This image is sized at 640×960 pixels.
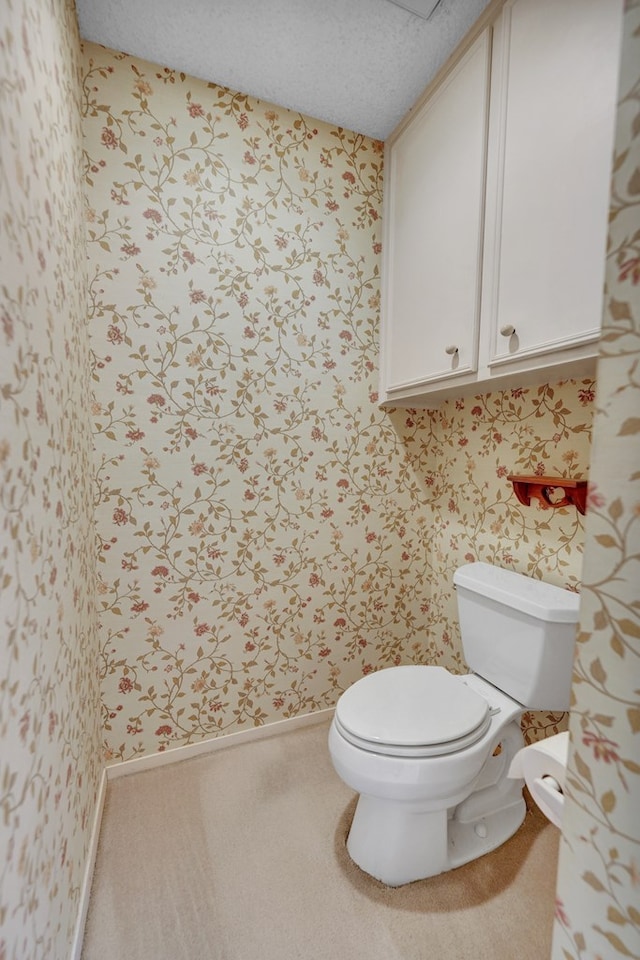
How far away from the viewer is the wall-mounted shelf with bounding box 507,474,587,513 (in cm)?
122

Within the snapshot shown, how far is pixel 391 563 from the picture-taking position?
1.86m

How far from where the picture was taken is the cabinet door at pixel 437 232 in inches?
47.1

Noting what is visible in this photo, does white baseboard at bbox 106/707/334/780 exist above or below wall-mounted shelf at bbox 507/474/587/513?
below

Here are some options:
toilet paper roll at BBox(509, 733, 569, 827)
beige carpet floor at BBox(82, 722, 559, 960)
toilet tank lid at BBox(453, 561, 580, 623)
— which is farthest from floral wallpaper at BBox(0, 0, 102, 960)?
toilet tank lid at BBox(453, 561, 580, 623)

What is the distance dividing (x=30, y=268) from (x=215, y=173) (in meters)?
0.91

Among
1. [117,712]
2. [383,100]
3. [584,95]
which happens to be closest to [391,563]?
[117,712]

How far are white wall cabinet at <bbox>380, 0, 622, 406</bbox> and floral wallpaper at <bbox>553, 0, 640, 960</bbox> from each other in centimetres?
55

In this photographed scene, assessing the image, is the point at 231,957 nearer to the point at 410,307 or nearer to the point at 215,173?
the point at 410,307

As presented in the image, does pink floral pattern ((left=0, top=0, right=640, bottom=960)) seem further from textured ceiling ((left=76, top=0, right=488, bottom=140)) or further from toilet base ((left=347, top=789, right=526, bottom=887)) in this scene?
toilet base ((left=347, top=789, right=526, bottom=887))

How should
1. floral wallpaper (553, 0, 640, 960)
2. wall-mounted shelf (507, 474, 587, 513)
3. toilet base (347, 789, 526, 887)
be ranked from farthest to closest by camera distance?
1. wall-mounted shelf (507, 474, 587, 513)
2. toilet base (347, 789, 526, 887)
3. floral wallpaper (553, 0, 640, 960)

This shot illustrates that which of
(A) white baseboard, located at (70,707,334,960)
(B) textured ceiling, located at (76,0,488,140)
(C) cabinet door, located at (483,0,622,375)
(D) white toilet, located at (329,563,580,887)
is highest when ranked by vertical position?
(B) textured ceiling, located at (76,0,488,140)

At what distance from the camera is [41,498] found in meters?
0.80

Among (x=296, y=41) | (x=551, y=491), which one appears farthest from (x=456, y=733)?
(x=296, y=41)

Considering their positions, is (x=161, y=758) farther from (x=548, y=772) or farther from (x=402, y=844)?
(x=548, y=772)
